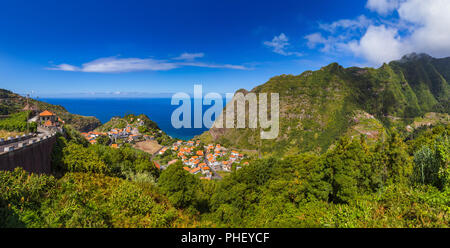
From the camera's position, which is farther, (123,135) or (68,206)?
(123,135)

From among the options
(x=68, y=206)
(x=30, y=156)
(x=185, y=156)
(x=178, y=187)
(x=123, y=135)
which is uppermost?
(x=30, y=156)

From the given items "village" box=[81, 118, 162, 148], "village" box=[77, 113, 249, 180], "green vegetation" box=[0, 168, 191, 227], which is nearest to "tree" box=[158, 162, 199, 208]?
"green vegetation" box=[0, 168, 191, 227]

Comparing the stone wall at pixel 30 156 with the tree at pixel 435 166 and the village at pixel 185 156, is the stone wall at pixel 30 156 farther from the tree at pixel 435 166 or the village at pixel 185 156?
the village at pixel 185 156

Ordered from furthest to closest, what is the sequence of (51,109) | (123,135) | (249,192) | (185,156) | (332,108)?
(332,108), (51,109), (123,135), (185,156), (249,192)

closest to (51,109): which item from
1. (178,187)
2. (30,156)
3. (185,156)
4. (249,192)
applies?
(185,156)

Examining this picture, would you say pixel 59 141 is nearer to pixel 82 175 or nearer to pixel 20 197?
pixel 82 175

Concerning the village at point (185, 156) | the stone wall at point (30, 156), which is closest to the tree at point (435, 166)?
the stone wall at point (30, 156)

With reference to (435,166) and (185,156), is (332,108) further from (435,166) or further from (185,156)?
(435,166)
